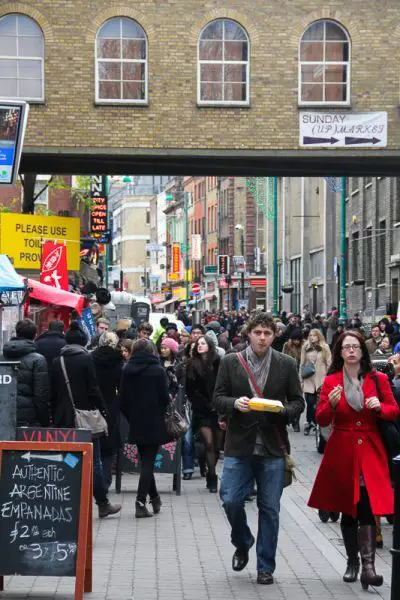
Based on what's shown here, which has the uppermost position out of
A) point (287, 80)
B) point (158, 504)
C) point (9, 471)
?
point (287, 80)

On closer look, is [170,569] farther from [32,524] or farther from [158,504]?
[158,504]

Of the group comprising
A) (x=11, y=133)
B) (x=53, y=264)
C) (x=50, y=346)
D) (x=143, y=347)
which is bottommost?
(x=50, y=346)

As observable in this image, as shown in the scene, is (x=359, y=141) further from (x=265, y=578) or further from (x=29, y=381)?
(x=265, y=578)

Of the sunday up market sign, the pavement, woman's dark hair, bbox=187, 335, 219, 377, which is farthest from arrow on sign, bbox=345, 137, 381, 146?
the pavement

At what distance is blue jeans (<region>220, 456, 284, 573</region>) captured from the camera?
369 inches

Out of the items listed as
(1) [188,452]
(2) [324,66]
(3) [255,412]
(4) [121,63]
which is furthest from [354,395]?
(2) [324,66]

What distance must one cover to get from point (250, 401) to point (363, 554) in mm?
1324

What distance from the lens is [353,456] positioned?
30.1 feet

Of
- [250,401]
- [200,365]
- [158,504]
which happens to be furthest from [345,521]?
[200,365]

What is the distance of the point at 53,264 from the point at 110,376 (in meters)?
10.6

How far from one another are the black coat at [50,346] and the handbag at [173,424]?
90.8 inches

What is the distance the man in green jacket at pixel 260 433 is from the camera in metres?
9.37

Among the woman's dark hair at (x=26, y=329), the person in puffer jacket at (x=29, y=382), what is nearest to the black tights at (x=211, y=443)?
the person in puffer jacket at (x=29, y=382)

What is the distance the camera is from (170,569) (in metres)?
9.92
